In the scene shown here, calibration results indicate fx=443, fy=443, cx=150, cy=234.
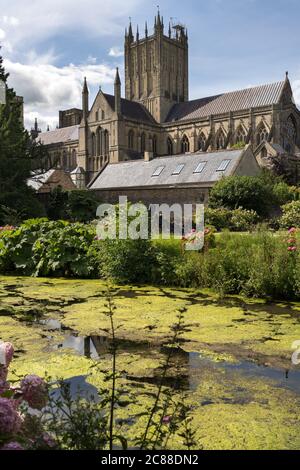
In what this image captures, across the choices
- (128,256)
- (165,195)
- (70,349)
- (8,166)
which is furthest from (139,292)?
(8,166)

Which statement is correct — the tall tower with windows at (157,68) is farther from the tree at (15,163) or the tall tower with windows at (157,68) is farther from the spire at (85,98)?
the tree at (15,163)

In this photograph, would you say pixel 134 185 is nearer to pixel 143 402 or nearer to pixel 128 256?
pixel 128 256

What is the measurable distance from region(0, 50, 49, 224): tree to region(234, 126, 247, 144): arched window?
37074 millimetres

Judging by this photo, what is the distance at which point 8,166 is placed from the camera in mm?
25688

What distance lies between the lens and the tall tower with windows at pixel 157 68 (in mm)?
72750

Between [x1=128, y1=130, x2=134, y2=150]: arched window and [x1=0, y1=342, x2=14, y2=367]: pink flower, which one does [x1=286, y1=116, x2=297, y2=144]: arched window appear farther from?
[x1=0, y1=342, x2=14, y2=367]: pink flower

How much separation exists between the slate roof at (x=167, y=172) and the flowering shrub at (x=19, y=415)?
23.4m

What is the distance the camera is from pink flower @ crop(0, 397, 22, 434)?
7.24ft

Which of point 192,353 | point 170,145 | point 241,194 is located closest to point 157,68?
point 170,145

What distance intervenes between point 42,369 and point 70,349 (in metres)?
0.90

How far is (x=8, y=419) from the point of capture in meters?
2.22

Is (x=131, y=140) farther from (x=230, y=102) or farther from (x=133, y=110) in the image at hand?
(x=230, y=102)

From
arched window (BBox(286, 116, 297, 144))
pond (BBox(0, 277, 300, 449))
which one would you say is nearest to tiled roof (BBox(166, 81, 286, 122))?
arched window (BBox(286, 116, 297, 144))

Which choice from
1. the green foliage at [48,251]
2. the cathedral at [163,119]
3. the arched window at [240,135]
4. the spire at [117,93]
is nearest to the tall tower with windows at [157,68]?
the cathedral at [163,119]
